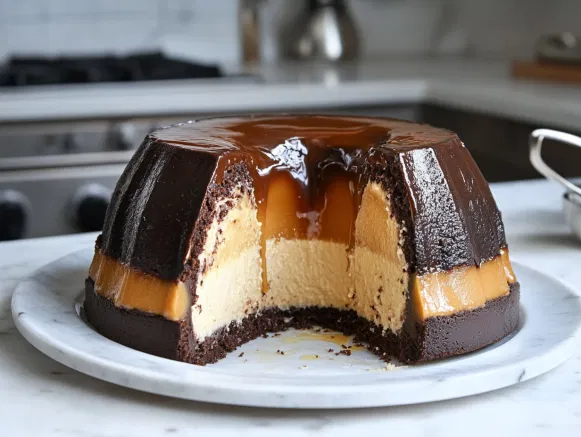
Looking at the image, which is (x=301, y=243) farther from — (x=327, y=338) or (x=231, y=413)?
(x=231, y=413)

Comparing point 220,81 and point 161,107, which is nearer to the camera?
point 161,107

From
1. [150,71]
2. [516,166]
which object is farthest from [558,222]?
[150,71]

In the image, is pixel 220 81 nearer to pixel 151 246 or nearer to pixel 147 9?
pixel 147 9

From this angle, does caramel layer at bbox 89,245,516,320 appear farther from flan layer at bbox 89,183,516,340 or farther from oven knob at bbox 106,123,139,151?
oven knob at bbox 106,123,139,151

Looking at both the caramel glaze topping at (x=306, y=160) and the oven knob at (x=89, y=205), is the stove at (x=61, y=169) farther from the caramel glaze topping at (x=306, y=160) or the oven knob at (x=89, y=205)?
the caramel glaze topping at (x=306, y=160)

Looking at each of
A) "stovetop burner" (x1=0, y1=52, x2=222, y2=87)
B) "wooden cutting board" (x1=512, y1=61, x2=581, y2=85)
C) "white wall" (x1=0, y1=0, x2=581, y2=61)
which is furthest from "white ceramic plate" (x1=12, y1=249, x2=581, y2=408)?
"white wall" (x1=0, y1=0, x2=581, y2=61)

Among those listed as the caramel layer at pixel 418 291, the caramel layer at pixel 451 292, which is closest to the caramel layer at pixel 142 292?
the caramel layer at pixel 418 291

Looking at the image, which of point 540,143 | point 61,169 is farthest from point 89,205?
point 540,143
